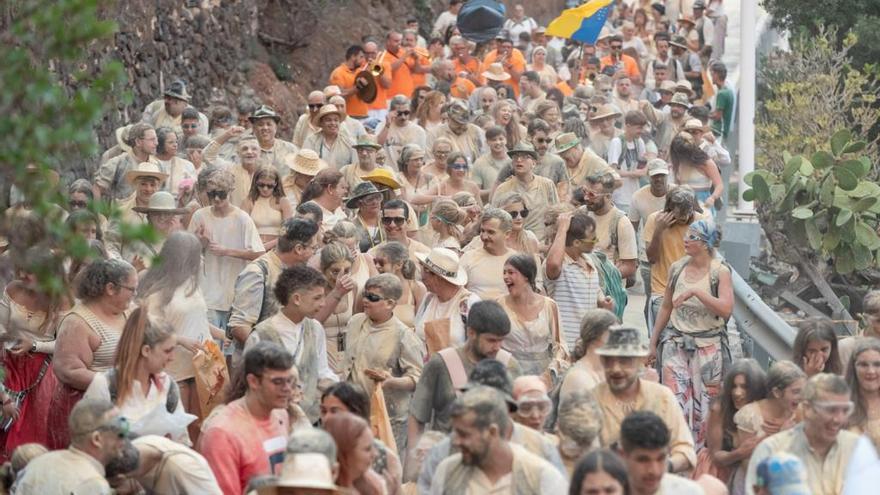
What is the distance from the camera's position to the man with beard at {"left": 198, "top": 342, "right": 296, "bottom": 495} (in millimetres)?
9453

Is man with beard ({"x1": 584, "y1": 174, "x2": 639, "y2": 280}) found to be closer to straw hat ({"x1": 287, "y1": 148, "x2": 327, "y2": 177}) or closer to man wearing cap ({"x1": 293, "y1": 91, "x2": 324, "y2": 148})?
straw hat ({"x1": 287, "y1": 148, "x2": 327, "y2": 177})

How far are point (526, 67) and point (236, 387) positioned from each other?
1801 cm

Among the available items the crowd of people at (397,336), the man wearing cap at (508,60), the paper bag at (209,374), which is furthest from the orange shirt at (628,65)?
the paper bag at (209,374)

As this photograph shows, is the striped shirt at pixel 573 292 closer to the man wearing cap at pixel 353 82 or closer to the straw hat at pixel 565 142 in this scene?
the straw hat at pixel 565 142

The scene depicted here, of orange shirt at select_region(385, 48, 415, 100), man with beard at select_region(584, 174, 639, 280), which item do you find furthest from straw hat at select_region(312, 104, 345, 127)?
orange shirt at select_region(385, 48, 415, 100)

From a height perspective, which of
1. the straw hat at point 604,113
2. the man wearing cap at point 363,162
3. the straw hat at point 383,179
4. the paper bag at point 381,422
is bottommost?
the paper bag at point 381,422

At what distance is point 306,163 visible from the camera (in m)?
16.7

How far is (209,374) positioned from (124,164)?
547 centimetres

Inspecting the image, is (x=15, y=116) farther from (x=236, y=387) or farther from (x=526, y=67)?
(x=526, y=67)

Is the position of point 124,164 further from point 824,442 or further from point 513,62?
point 513,62

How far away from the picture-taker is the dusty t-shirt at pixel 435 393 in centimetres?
1084

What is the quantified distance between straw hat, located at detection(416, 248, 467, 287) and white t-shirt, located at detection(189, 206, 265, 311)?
2.45 metres

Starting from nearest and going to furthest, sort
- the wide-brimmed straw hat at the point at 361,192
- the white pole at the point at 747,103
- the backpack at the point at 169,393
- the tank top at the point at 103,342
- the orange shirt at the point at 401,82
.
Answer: the backpack at the point at 169,393 < the tank top at the point at 103,342 < the wide-brimmed straw hat at the point at 361,192 < the white pole at the point at 747,103 < the orange shirt at the point at 401,82

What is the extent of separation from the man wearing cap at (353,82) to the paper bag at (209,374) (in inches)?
487
